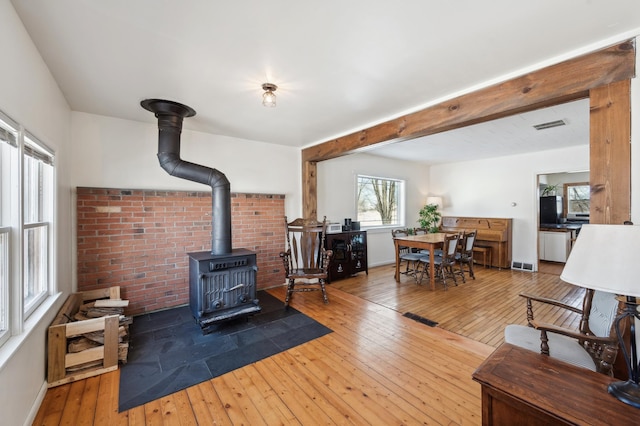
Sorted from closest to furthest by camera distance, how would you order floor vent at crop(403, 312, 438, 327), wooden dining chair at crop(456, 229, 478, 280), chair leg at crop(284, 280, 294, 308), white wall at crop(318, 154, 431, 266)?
floor vent at crop(403, 312, 438, 327) → chair leg at crop(284, 280, 294, 308) → wooden dining chair at crop(456, 229, 478, 280) → white wall at crop(318, 154, 431, 266)

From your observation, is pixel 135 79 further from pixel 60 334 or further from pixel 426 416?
pixel 426 416

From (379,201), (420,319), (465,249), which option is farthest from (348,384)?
(379,201)

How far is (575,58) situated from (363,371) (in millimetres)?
2676

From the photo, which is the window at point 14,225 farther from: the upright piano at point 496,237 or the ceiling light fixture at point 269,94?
the upright piano at point 496,237

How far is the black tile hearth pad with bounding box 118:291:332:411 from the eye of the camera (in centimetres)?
198

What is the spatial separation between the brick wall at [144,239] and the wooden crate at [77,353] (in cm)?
82

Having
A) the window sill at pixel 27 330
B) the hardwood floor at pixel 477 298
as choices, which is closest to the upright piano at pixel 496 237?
the hardwood floor at pixel 477 298

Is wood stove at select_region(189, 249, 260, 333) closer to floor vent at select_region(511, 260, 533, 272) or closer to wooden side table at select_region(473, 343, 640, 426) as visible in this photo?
wooden side table at select_region(473, 343, 640, 426)

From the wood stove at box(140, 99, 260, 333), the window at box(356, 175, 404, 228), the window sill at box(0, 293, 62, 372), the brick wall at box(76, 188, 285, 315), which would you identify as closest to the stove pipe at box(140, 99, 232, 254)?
the wood stove at box(140, 99, 260, 333)

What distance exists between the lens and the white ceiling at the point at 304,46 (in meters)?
1.44

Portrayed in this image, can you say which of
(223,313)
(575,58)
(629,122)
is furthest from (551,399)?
(223,313)

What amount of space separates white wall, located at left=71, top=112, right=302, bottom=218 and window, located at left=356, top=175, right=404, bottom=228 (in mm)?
2079

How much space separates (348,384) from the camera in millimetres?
1943

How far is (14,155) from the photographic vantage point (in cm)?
156
